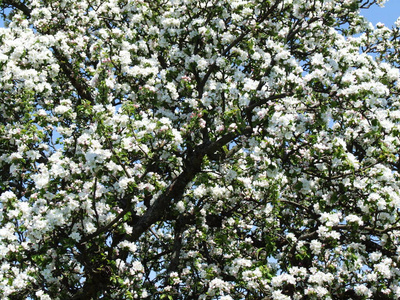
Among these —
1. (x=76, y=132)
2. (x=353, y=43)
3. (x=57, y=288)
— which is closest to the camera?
(x=57, y=288)

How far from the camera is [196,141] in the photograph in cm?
1015

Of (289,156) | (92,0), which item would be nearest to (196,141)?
(289,156)

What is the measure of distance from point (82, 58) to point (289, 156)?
6602 mm

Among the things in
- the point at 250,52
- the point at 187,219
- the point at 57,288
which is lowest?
the point at 57,288

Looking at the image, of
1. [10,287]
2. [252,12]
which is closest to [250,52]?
[252,12]

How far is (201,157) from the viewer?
980cm

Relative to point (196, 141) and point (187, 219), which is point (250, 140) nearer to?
point (196, 141)

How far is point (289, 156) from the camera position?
29.7 feet

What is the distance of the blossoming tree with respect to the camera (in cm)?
831

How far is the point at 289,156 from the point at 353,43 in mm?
4800

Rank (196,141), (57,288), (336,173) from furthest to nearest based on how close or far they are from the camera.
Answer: (196,141) < (336,173) < (57,288)

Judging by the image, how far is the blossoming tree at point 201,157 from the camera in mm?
8312

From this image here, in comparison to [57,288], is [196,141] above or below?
→ above

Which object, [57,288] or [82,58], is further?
[82,58]
